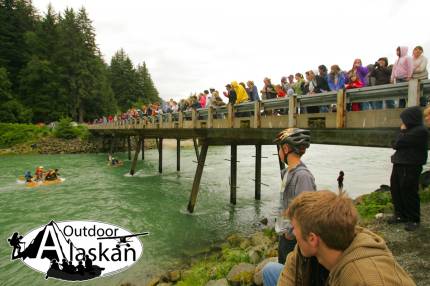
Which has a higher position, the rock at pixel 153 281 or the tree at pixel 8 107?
the tree at pixel 8 107

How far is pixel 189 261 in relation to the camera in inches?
303

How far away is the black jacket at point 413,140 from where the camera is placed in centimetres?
464

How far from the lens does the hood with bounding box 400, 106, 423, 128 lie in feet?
15.3

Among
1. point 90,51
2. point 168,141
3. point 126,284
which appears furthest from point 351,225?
point 90,51

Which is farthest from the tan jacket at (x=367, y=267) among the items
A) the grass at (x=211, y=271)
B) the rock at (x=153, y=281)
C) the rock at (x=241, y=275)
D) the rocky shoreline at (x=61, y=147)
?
the rocky shoreline at (x=61, y=147)

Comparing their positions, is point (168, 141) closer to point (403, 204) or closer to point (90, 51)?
point (90, 51)

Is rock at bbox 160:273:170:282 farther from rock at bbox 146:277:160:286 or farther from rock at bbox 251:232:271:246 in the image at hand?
rock at bbox 251:232:271:246

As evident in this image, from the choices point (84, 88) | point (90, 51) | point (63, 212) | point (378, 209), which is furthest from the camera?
point (90, 51)

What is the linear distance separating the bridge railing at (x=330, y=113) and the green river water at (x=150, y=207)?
381 cm

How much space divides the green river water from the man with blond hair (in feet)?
20.8

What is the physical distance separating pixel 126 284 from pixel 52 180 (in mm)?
14767

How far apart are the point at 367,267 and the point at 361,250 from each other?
0.27ft

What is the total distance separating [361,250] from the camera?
1417 millimetres

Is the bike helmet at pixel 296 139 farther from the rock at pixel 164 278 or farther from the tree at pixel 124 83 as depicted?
the tree at pixel 124 83
